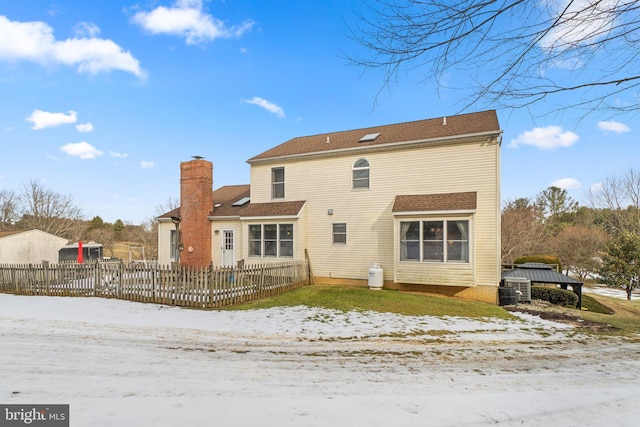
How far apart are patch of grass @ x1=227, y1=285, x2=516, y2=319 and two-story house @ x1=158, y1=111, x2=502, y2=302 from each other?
1.18 metres

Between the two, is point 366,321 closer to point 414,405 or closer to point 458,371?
point 458,371

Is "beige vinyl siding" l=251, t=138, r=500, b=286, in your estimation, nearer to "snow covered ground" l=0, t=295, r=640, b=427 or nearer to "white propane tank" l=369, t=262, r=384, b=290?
"white propane tank" l=369, t=262, r=384, b=290

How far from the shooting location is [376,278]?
13.9m

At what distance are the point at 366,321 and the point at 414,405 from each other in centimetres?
492

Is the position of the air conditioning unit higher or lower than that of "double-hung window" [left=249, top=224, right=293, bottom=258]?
lower

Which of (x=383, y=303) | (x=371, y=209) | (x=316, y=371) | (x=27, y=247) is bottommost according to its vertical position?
(x=383, y=303)

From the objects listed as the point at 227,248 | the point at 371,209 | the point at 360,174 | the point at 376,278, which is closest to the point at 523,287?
the point at 376,278

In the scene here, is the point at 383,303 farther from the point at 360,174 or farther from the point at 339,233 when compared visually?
the point at 360,174

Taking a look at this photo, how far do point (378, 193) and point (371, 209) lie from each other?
0.82 m

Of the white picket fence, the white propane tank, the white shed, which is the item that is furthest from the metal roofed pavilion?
the white shed

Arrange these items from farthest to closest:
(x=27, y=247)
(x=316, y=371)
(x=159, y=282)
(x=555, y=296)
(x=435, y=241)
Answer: (x=27, y=247) → (x=555, y=296) → (x=435, y=241) → (x=159, y=282) → (x=316, y=371)

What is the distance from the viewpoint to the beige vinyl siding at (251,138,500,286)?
1277 centimetres

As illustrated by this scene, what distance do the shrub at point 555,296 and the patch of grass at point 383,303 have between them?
13.6ft

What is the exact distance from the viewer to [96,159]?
102 feet
